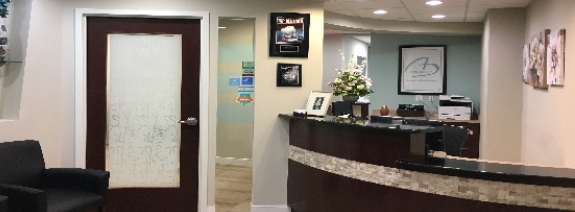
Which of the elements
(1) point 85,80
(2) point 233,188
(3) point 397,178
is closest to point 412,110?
(2) point 233,188

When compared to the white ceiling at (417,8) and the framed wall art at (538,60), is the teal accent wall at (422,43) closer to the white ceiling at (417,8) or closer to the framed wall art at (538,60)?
the white ceiling at (417,8)

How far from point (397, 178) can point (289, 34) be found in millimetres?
2110

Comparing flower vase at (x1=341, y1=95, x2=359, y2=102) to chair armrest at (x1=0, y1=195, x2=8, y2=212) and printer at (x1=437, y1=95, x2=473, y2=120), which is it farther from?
printer at (x1=437, y1=95, x2=473, y2=120)

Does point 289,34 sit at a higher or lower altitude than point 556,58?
higher

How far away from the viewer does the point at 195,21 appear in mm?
5148

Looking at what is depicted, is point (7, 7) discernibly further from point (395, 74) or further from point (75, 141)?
point (395, 74)

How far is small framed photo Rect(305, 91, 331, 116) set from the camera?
16.2 feet

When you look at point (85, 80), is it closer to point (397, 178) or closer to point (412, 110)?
point (397, 178)

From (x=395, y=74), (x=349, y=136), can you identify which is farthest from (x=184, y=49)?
(x=395, y=74)

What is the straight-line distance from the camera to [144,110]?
518cm

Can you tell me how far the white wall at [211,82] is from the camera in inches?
182

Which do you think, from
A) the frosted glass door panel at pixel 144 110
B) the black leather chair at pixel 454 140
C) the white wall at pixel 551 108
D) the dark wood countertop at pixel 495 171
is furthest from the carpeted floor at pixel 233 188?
the white wall at pixel 551 108

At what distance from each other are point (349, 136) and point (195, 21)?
6.58 feet

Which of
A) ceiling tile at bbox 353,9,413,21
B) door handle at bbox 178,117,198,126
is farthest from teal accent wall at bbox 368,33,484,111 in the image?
door handle at bbox 178,117,198,126
